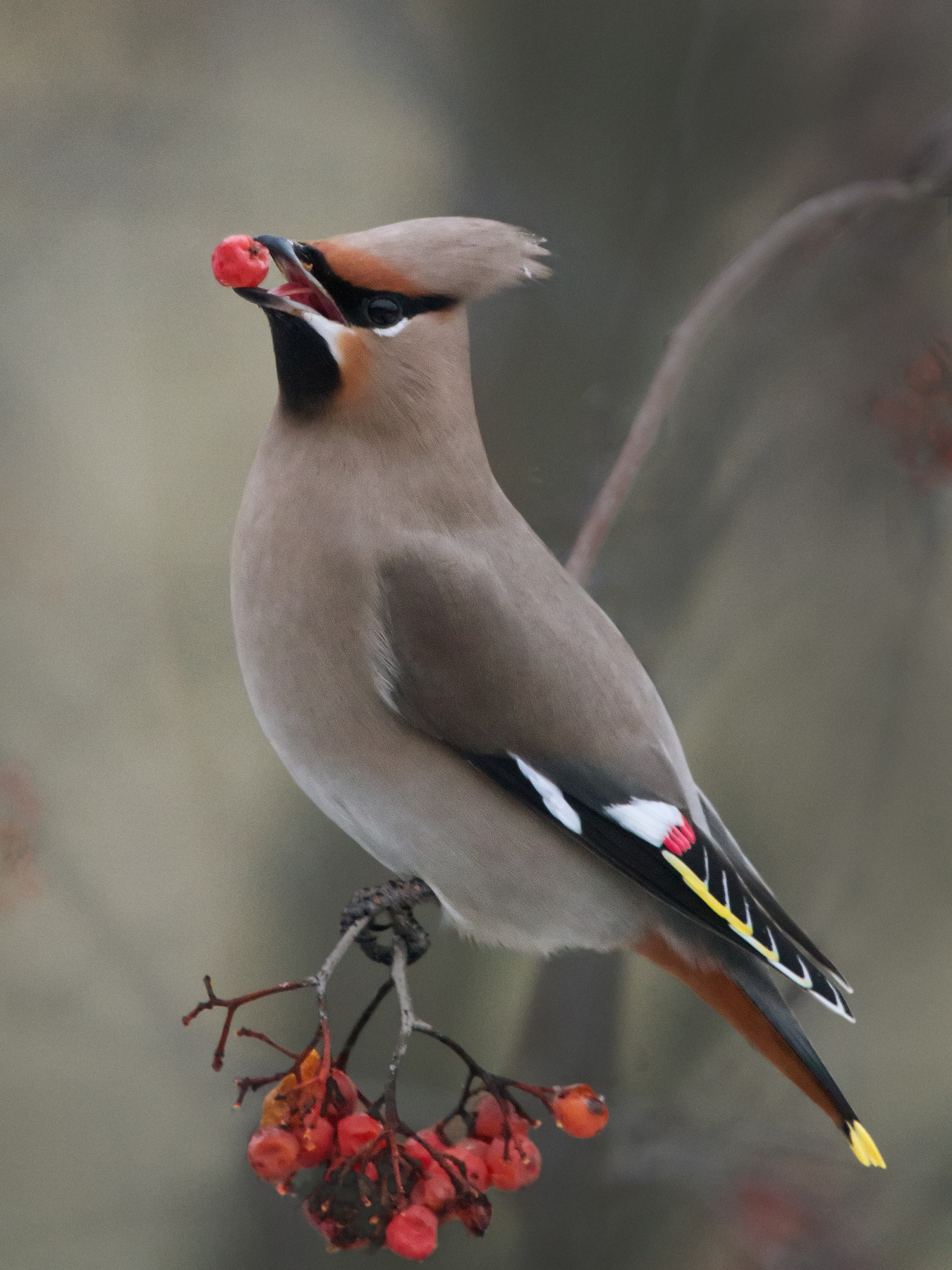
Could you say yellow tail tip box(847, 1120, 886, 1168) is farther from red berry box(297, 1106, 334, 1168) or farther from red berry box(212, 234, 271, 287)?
red berry box(212, 234, 271, 287)

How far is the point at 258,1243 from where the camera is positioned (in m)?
2.68

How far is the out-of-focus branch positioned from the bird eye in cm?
39

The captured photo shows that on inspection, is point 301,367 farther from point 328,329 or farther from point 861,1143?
point 861,1143

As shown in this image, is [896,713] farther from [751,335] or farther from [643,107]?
[643,107]

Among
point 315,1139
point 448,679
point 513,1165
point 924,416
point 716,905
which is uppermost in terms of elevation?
point 924,416

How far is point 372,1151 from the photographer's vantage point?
1.45m

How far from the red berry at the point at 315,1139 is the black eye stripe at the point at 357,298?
891mm

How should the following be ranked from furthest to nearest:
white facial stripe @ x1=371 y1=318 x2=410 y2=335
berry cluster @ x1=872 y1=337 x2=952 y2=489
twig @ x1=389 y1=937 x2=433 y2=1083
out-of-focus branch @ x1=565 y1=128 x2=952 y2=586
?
berry cluster @ x1=872 y1=337 x2=952 y2=489, out-of-focus branch @ x1=565 y1=128 x2=952 y2=586, white facial stripe @ x1=371 y1=318 x2=410 y2=335, twig @ x1=389 y1=937 x2=433 y2=1083

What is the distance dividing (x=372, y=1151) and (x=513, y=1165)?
267 millimetres

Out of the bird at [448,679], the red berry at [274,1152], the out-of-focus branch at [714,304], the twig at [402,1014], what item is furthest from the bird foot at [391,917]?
the out-of-focus branch at [714,304]

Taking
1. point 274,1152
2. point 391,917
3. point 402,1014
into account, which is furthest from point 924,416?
point 274,1152

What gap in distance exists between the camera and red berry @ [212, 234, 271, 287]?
1.40 meters

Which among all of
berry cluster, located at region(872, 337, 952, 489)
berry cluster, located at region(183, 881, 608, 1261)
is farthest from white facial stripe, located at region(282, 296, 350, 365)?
berry cluster, located at region(872, 337, 952, 489)

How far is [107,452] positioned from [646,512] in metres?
1.18
